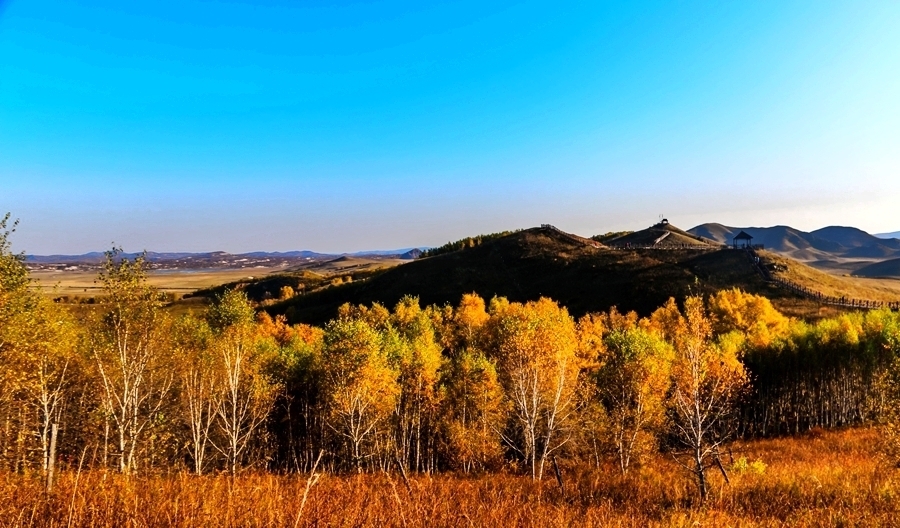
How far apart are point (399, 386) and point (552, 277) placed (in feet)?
320

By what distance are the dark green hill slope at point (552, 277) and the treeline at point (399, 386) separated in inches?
1420

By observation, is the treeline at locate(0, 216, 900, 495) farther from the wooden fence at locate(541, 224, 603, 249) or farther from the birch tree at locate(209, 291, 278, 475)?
the wooden fence at locate(541, 224, 603, 249)

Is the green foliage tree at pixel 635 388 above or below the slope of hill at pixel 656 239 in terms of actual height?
below

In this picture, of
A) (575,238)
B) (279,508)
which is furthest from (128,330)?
(575,238)

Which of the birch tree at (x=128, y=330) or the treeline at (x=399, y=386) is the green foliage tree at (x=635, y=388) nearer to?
the treeline at (x=399, y=386)

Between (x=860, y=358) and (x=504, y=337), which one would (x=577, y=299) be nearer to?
(x=860, y=358)

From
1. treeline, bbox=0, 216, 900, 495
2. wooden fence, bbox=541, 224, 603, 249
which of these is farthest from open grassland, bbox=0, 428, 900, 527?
wooden fence, bbox=541, 224, 603, 249

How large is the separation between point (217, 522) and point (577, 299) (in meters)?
115

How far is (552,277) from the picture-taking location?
132 meters

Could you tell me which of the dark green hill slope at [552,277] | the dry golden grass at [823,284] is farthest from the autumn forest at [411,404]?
the dry golden grass at [823,284]

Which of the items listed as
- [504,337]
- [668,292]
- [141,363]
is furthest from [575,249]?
[141,363]

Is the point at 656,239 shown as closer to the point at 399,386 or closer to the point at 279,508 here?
the point at 399,386

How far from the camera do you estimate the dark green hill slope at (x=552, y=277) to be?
107 meters

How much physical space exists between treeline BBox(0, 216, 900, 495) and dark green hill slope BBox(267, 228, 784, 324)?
36.1m
